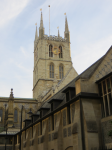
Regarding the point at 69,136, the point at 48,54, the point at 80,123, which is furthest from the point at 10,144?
the point at 48,54

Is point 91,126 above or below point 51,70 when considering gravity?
below

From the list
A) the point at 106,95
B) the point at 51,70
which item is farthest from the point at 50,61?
the point at 106,95

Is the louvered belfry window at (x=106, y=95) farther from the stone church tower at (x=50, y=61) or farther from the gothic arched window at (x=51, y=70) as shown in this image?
the gothic arched window at (x=51, y=70)

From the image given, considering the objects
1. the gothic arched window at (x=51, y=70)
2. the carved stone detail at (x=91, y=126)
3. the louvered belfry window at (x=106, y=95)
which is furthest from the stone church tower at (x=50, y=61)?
the carved stone detail at (x=91, y=126)

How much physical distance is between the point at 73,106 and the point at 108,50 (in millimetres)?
6870

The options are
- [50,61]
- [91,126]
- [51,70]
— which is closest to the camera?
[91,126]

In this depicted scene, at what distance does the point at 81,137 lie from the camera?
742 inches

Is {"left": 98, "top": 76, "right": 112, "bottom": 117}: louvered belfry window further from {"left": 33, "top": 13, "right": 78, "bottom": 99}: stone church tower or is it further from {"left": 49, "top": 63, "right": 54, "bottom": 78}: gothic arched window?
{"left": 49, "top": 63, "right": 54, "bottom": 78}: gothic arched window

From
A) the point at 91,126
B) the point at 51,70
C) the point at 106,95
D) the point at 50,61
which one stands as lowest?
the point at 91,126

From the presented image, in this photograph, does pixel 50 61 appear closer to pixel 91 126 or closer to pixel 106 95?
pixel 106 95

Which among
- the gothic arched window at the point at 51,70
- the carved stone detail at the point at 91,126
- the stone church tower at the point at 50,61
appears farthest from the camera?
the gothic arched window at the point at 51,70

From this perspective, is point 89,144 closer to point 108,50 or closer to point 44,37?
point 108,50

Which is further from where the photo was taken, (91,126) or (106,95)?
(106,95)

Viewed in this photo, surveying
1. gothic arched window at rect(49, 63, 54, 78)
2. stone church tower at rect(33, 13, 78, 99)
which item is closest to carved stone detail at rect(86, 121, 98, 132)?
stone church tower at rect(33, 13, 78, 99)
